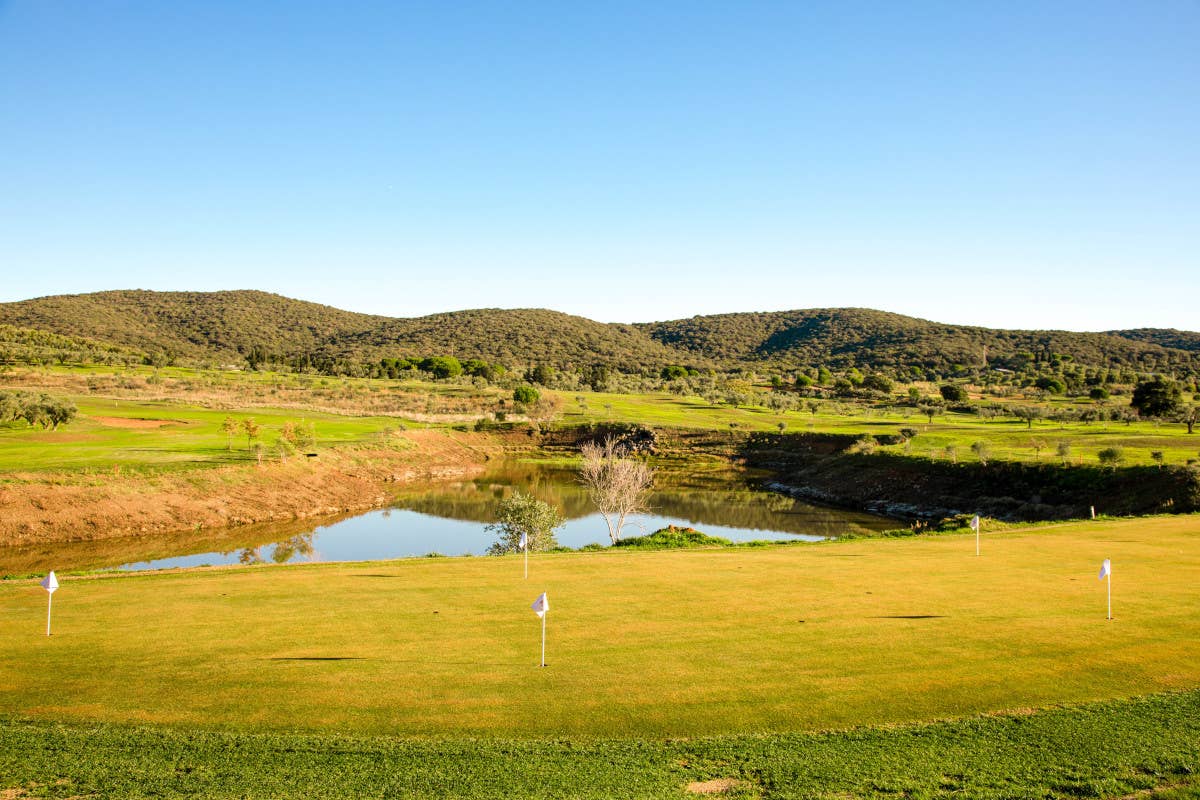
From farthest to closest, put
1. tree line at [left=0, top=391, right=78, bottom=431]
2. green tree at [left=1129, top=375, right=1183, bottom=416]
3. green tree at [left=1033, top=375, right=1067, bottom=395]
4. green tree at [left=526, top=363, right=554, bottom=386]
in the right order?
green tree at [left=526, top=363, right=554, bottom=386], green tree at [left=1033, top=375, right=1067, bottom=395], green tree at [left=1129, top=375, right=1183, bottom=416], tree line at [left=0, top=391, right=78, bottom=431]

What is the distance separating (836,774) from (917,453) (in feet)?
178

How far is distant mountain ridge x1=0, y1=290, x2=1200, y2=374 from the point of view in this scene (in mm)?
140625

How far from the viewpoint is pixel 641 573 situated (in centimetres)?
1808

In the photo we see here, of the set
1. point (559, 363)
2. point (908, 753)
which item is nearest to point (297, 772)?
point (908, 753)

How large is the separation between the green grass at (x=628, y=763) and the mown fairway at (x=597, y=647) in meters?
0.46

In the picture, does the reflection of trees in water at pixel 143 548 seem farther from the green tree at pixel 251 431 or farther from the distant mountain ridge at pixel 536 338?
the distant mountain ridge at pixel 536 338

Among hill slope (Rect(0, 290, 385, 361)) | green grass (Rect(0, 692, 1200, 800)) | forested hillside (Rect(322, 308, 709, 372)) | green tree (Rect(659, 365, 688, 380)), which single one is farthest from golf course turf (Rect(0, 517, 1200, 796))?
hill slope (Rect(0, 290, 385, 361))

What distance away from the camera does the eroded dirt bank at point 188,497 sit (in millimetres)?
34656

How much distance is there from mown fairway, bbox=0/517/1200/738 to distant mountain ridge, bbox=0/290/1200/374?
5225 inches

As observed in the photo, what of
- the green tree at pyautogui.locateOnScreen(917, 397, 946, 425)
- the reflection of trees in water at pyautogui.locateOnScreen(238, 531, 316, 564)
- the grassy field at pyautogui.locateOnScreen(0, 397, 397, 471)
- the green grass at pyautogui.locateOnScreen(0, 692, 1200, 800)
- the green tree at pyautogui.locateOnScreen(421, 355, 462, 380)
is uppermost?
the green tree at pyautogui.locateOnScreen(421, 355, 462, 380)

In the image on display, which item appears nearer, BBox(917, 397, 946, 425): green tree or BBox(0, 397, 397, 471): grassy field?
BBox(0, 397, 397, 471): grassy field

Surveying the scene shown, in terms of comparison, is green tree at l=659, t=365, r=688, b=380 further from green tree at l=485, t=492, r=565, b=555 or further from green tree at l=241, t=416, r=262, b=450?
green tree at l=485, t=492, r=565, b=555

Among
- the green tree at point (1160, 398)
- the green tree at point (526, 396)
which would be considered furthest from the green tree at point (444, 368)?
the green tree at point (1160, 398)

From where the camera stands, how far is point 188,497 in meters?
40.5
